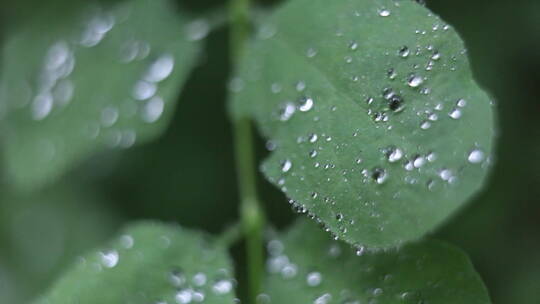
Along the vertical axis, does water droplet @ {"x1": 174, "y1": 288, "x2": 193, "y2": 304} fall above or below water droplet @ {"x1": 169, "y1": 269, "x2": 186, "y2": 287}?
above

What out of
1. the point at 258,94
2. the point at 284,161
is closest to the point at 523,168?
the point at 258,94

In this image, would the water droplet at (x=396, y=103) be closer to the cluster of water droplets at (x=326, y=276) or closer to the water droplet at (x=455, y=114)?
the water droplet at (x=455, y=114)

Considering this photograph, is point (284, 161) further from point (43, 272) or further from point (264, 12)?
point (43, 272)

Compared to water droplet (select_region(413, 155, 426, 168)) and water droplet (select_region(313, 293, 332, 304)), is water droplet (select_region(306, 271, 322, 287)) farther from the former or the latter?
water droplet (select_region(413, 155, 426, 168))

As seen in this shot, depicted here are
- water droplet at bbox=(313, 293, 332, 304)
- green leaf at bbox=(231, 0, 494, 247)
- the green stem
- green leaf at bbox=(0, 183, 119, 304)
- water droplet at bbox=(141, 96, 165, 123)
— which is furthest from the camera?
green leaf at bbox=(0, 183, 119, 304)

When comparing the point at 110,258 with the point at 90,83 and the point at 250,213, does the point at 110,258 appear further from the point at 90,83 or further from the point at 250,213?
the point at 90,83

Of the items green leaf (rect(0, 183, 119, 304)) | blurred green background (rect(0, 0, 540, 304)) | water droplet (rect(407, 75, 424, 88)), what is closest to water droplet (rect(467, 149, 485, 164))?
water droplet (rect(407, 75, 424, 88))

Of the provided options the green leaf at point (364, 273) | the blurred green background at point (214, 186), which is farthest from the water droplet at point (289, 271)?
the blurred green background at point (214, 186)
